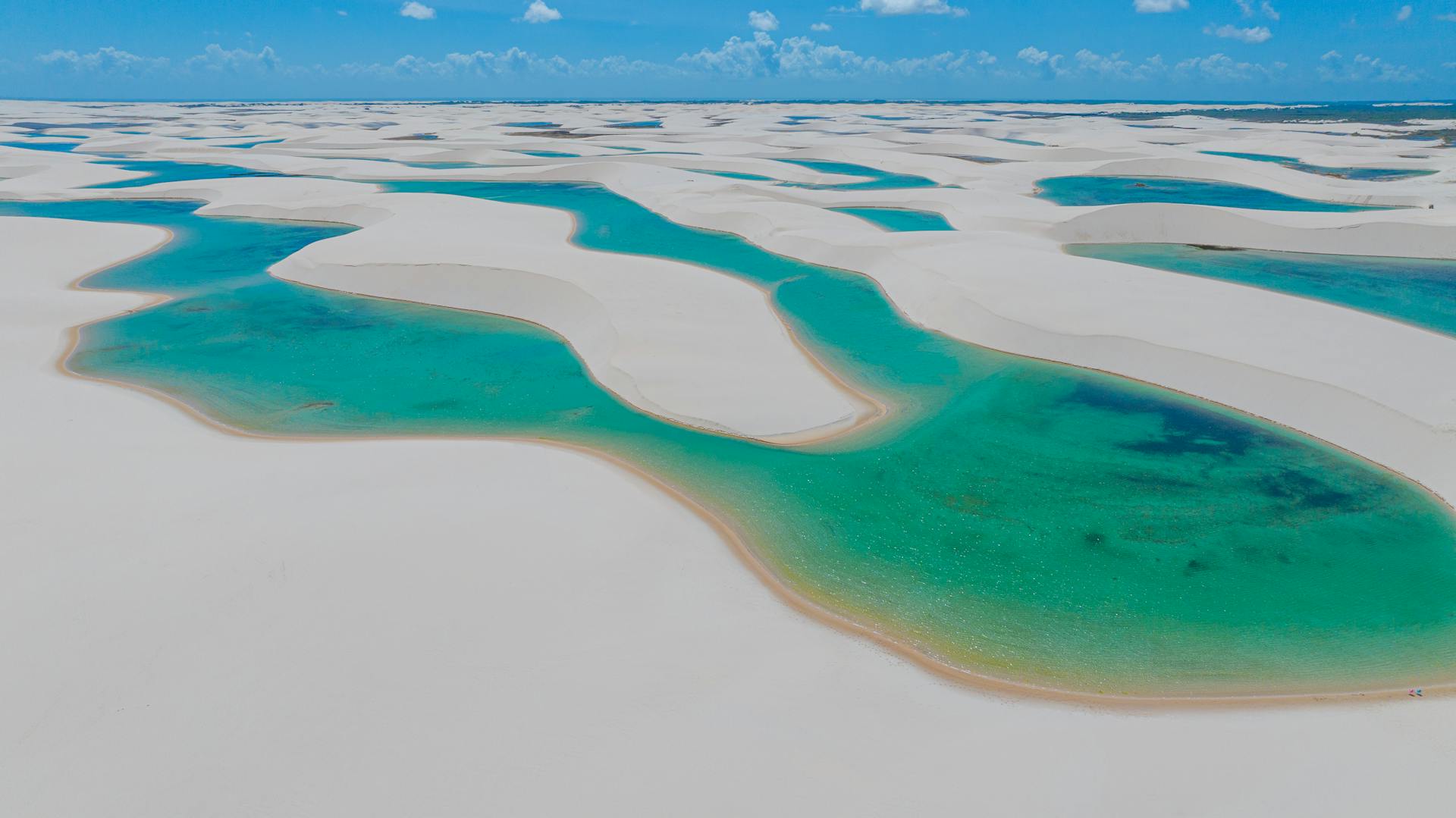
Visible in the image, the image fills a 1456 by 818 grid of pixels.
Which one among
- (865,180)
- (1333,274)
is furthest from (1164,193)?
(1333,274)

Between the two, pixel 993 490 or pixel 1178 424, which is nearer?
pixel 993 490

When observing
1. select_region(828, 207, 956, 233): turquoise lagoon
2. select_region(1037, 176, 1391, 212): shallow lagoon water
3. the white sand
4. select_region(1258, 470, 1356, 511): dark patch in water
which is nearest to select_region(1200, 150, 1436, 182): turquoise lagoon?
select_region(1037, 176, 1391, 212): shallow lagoon water

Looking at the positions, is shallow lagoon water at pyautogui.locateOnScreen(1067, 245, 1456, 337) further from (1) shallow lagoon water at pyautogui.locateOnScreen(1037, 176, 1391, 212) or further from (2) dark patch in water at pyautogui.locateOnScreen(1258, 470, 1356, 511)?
(1) shallow lagoon water at pyautogui.locateOnScreen(1037, 176, 1391, 212)

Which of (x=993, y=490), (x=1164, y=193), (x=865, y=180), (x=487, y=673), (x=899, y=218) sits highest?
(x=865, y=180)

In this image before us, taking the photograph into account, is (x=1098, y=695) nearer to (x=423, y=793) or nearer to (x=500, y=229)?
(x=423, y=793)

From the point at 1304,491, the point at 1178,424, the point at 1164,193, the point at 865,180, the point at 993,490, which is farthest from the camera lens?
the point at 865,180

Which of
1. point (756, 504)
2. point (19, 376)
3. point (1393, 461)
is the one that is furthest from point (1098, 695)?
point (19, 376)

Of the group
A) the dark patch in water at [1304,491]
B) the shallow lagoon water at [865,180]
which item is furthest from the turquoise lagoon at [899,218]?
the dark patch in water at [1304,491]

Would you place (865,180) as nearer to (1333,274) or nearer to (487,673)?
(1333,274)
